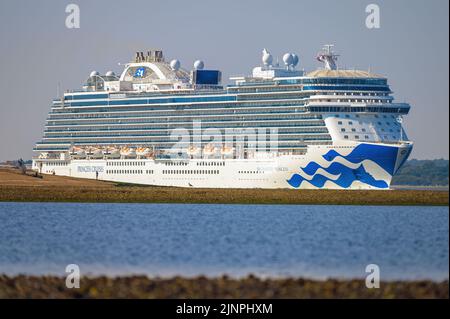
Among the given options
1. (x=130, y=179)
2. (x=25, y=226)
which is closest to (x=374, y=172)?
(x=130, y=179)

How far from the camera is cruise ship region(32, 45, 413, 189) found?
96125mm

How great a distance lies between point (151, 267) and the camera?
4053cm

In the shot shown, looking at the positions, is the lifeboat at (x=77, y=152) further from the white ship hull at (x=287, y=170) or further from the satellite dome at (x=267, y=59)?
the satellite dome at (x=267, y=59)

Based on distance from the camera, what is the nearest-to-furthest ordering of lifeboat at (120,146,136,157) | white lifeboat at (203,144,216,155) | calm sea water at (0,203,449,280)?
calm sea water at (0,203,449,280) → white lifeboat at (203,144,216,155) → lifeboat at (120,146,136,157)

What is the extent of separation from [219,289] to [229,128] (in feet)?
241

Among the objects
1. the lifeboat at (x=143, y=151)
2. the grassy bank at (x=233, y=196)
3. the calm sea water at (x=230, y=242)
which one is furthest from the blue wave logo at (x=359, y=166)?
the lifeboat at (x=143, y=151)

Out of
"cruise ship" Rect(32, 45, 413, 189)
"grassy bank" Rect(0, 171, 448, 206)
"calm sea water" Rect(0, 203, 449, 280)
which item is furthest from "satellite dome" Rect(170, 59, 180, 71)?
"calm sea water" Rect(0, 203, 449, 280)

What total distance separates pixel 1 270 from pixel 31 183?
222 feet

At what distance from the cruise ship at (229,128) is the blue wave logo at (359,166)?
0.27 feet

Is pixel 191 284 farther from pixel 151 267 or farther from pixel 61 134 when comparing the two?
pixel 61 134

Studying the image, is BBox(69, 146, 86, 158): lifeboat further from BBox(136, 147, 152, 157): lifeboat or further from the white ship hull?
BBox(136, 147, 152, 157): lifeboat

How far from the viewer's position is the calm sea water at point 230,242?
40.4 meters

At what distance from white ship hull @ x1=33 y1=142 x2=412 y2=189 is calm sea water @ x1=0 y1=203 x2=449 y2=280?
77.7 ft

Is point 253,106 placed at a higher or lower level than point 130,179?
higher
